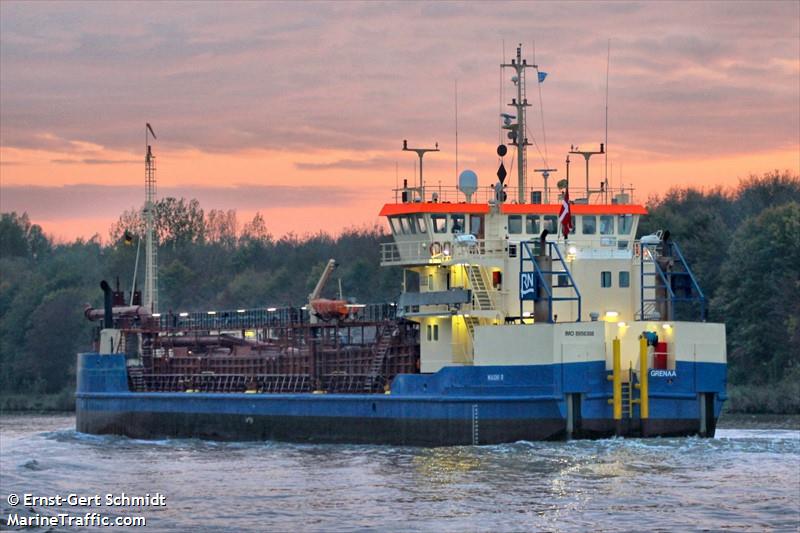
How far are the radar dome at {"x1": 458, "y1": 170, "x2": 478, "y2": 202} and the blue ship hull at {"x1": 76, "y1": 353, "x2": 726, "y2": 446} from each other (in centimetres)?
623

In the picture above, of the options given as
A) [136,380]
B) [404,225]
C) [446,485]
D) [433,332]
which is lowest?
[446,485]

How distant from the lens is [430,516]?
1204 inches

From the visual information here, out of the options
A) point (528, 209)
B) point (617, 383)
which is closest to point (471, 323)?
point (528, 209)

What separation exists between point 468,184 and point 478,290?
438cm

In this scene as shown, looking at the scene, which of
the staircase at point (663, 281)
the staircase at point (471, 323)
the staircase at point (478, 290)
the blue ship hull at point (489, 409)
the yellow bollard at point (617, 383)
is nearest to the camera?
the yellow bollard at point (617, 383)

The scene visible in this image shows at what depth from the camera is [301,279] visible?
10631cm

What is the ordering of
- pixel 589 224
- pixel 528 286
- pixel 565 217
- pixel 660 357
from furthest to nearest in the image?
pixel 589 224
pixel 565 217
pixel 528 286
pixel 660 357

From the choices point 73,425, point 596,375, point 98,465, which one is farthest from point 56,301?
point 596,375

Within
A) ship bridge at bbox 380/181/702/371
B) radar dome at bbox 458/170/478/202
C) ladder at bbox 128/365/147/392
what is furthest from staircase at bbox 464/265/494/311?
ladder at bbox 128/365/147/392

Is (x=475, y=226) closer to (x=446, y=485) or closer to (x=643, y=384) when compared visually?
(x=643, y=384)

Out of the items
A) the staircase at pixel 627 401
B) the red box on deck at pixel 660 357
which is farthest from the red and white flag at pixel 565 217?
the staircase at pixel 627 401

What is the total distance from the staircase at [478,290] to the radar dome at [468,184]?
3.60 metres

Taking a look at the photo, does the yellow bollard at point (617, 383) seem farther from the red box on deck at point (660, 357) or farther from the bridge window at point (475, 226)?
the bridge window at point (475, 226)

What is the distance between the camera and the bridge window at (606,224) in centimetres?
4581
